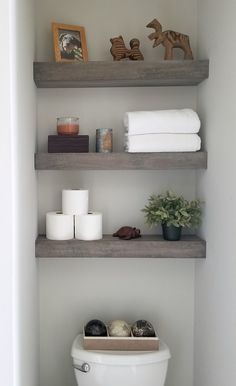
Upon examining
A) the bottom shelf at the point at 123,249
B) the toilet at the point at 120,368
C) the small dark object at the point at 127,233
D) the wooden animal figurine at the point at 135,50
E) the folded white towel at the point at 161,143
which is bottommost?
the toilet at the point at 120,368

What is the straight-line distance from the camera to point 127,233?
1924 millimetres

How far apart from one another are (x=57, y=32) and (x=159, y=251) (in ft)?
3.47

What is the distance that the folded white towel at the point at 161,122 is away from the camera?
5.93 feet

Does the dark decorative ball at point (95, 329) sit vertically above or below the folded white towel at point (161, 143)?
below

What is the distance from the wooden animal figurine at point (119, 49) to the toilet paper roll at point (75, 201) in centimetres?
61

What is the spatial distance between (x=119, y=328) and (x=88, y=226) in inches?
18.2

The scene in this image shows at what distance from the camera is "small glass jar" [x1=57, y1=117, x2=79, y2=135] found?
1.88 meters

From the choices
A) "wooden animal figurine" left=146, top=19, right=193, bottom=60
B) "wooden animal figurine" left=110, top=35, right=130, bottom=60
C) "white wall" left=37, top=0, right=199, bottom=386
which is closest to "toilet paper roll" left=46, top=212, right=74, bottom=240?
"white wall" left=37, top=0, right=199, bottom=386

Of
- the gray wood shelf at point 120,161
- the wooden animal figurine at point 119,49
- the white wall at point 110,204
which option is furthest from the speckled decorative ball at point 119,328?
the wooden animal figurine at point 119,49
